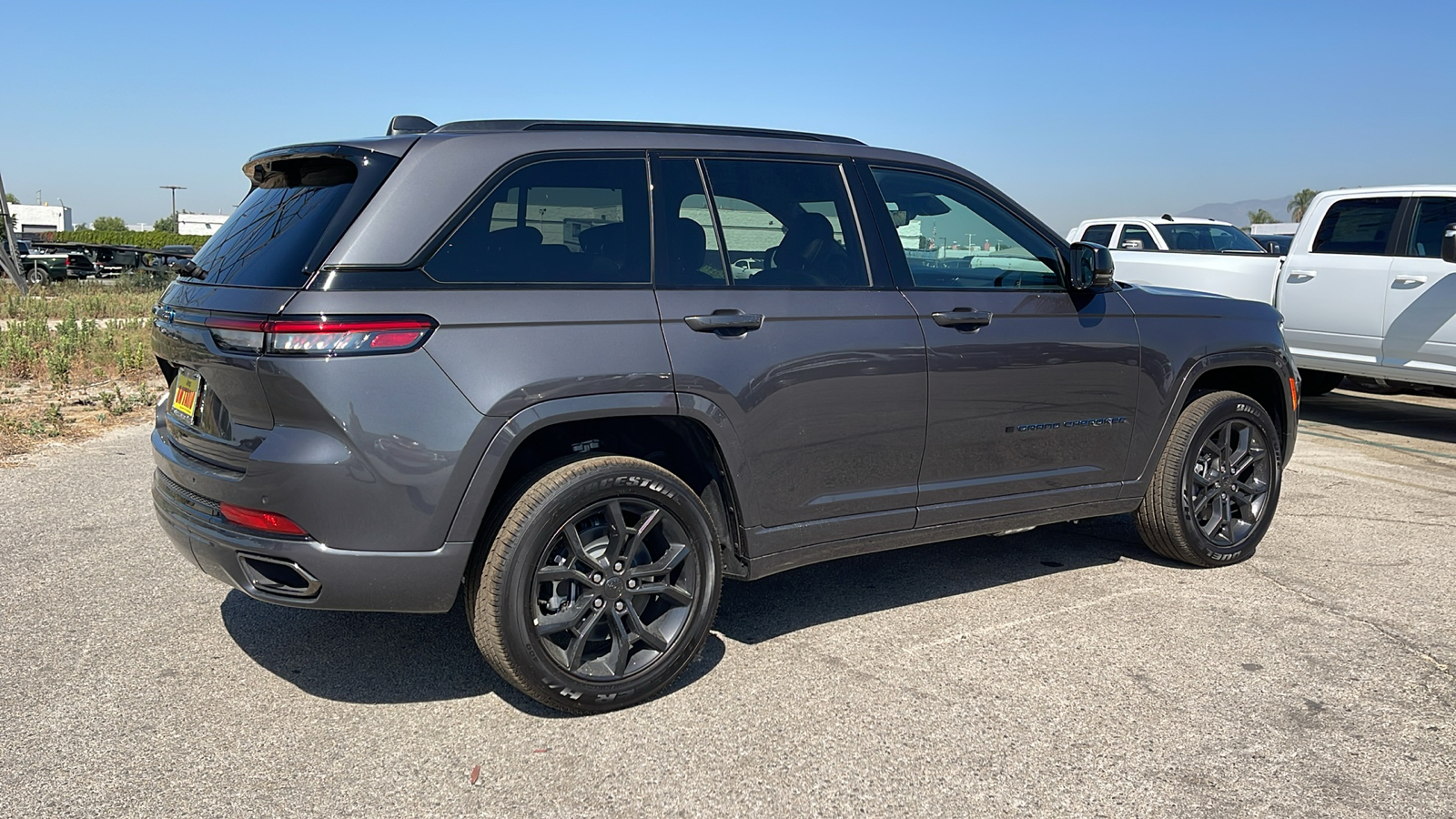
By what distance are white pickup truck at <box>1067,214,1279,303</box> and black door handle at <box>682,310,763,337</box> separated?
7.11 metres

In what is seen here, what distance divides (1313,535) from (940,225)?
302cm

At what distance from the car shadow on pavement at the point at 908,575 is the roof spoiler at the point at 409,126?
221 centimetres

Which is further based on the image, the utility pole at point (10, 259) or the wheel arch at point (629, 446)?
the utility pole at point (10, 259)

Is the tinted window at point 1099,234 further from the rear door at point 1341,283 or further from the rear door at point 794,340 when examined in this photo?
the rear door at point 794,340

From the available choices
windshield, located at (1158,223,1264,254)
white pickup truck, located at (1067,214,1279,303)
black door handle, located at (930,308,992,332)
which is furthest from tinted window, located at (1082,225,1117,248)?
black door handle, located at (930,308,992,332)

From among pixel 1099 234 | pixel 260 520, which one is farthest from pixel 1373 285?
pixel 260 520

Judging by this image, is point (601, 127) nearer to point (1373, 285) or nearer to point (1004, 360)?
point (1004, 360)

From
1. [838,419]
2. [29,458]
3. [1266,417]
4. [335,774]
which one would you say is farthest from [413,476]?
[29,458]

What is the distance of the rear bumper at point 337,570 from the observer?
11.0 ft

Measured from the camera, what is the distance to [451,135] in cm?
362

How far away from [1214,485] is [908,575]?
1.53m

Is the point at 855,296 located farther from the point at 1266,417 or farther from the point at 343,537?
the point at 1266,417

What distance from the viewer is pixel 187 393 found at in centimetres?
372

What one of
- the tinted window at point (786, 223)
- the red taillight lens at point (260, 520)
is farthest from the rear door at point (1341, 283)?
the red taillight lens at point (260, 520)
